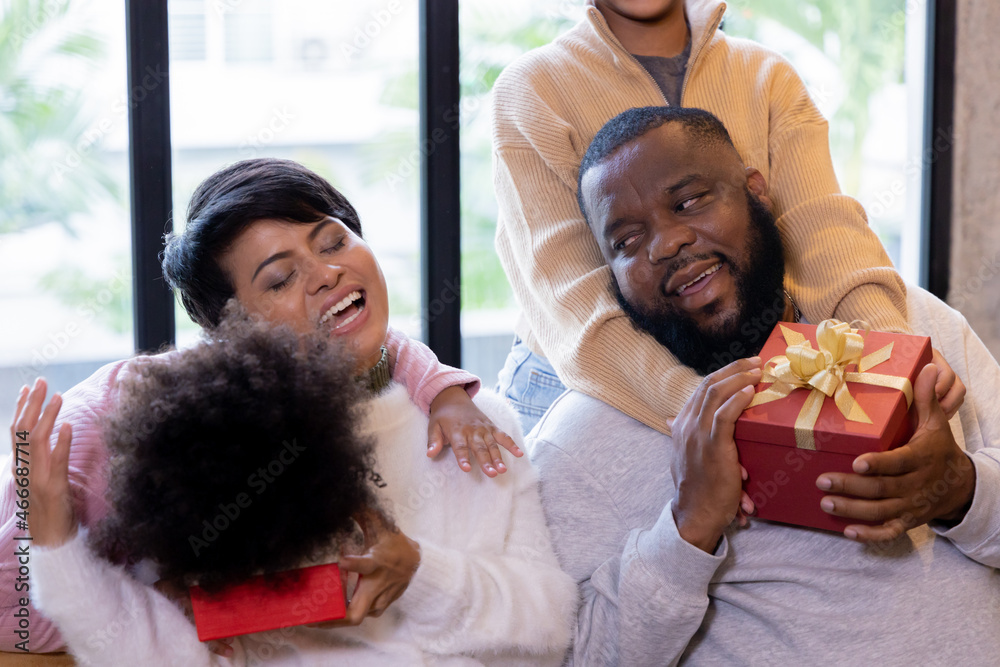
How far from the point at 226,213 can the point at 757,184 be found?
919mm

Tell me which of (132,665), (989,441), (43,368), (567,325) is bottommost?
(43,368)

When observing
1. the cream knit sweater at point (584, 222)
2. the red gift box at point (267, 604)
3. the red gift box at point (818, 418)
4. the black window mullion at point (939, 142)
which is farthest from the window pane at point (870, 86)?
the red gift box at point (267, 604)

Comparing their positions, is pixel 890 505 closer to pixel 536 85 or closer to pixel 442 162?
pixel 536 85

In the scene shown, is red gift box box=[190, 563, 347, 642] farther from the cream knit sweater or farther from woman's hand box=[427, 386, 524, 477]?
the cream knit sweater

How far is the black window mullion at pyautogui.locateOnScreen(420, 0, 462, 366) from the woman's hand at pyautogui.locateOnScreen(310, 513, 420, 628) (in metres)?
1.35

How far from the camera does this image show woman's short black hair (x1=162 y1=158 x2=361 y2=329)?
149 cm

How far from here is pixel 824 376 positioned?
4.03 feet

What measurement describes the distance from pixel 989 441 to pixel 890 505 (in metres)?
0.44

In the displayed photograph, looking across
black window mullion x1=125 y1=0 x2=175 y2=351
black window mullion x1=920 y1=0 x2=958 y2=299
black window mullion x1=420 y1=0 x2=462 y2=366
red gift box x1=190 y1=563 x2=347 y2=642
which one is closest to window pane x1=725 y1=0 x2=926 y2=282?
black window mullion x1=920 y1=0 x2=958 y2=299

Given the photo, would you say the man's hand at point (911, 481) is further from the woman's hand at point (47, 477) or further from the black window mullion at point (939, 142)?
the black window mullion at point (939, 142)

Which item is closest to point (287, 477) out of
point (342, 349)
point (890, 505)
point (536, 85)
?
point (342, 349)

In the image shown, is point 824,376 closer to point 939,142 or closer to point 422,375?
point 422,375

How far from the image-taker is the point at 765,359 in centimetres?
132

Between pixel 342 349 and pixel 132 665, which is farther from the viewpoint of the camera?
pixel 342 349
